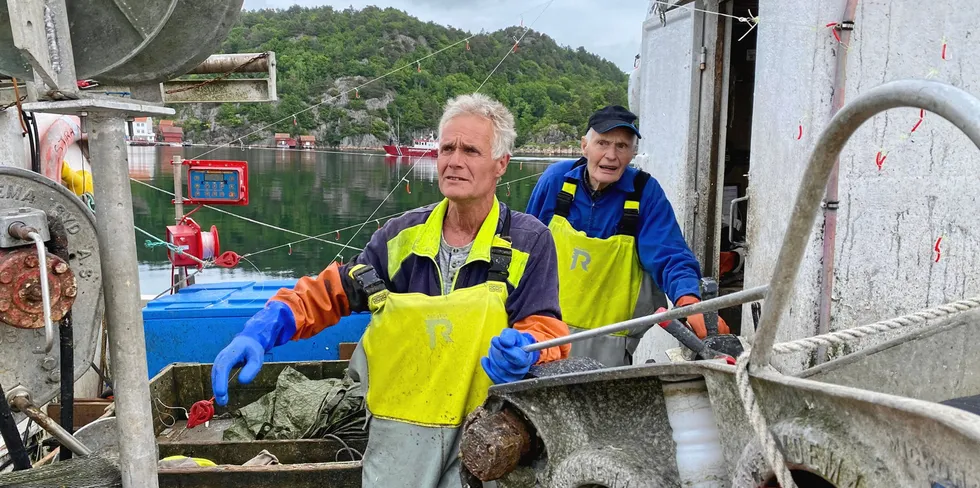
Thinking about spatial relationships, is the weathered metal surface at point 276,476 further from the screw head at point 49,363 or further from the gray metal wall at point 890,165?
the gray metal wall at point 890,165

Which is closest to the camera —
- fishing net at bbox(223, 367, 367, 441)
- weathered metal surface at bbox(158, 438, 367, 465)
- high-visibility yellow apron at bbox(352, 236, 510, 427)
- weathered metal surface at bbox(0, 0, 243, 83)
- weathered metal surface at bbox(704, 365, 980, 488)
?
weathered metal surface at bbox(704, 365, 980, 488)

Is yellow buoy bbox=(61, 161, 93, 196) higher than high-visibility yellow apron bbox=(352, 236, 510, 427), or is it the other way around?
yellow buoy bbox=(61, 161, 93, 196)

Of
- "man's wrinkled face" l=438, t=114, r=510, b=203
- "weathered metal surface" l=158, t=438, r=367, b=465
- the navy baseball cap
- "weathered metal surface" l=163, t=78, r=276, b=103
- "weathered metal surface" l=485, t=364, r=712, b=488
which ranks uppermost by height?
"weathered metal surface" l=163, t=78, r=276, b=103

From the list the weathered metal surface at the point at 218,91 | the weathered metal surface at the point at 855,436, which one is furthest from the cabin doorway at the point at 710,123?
the weathered metal surface at the point at 218,91

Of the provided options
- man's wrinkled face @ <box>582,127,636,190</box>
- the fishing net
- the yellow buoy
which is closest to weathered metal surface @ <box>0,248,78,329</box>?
man's wrinkled face @ <box>582,127,636,190</box>

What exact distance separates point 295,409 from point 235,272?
63.0 feet

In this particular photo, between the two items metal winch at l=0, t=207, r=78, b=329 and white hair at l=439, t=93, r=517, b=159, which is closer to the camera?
metal winch at l=0, t=207, r=78, b=329

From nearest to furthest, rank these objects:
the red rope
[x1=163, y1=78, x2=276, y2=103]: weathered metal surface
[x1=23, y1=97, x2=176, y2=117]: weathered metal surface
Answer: [x1=23, y1=97, x2=176, y2=117]: weathered metal surface → the red rope → [x1=163, y1=78, x2=276, y2=103]: weathered metal surface

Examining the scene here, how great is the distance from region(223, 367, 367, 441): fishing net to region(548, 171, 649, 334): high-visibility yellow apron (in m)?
1.66

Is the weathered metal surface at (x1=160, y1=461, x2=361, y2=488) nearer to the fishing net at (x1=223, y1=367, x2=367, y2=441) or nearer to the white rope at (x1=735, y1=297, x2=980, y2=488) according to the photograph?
the fishing net at (x1=223, y1=367, x2=367, y2=441)

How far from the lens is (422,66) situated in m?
24.7

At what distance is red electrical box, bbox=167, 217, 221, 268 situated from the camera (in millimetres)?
9000

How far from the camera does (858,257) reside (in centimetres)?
365

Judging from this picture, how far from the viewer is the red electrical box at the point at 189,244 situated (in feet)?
29.5
